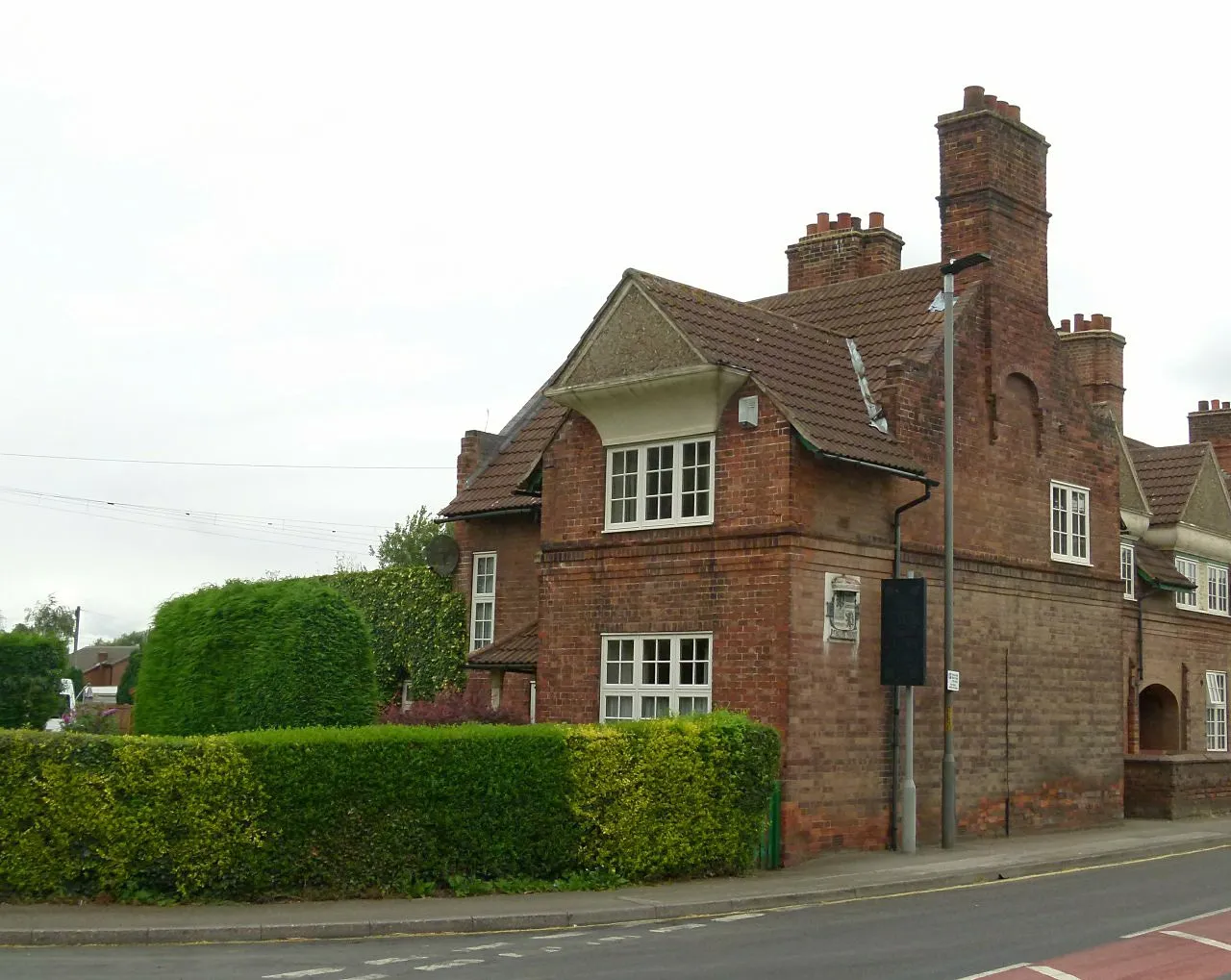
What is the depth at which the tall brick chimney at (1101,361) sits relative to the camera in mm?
Answer: 35812

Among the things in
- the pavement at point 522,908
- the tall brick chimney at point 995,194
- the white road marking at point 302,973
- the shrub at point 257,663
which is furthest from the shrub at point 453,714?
the white road marking at point 302,973

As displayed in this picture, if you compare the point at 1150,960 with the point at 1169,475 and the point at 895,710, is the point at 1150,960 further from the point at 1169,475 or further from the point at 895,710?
the point at 1169,475

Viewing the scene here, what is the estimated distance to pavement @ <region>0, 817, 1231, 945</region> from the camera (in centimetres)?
1262

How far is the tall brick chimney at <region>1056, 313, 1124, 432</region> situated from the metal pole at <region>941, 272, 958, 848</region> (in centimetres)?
1680

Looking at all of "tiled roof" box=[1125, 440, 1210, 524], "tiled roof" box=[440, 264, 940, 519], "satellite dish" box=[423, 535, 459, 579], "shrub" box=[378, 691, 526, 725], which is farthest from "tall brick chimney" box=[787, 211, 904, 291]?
"tiled roof" box=[1125, 440, 1210, 524]

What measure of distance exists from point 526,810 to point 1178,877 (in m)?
8.45

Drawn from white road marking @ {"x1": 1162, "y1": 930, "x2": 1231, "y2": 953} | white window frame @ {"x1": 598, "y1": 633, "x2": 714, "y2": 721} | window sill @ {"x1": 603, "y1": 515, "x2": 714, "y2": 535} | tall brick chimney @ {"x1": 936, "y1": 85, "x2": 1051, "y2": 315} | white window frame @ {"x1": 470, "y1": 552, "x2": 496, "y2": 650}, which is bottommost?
white road marking @ {"x1": 1162, "y1": 930, "x2": 1231, "y2": 953}

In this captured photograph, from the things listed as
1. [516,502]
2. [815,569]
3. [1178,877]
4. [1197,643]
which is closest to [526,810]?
[815,569]

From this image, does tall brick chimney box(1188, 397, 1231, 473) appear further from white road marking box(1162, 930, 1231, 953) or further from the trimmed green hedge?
white road marking box(1162, 930, 1231, 953)

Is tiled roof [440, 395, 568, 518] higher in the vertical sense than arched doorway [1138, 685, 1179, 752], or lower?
higher

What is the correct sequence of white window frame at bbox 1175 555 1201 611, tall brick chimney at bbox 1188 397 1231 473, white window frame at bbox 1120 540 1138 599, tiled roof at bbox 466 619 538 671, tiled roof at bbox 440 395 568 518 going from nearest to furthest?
tiled roof at bbox 466 619 538 671, tiled roof at bbox 440 395 568 518, white window frame at bbox 1120 540 1138 599, white window frame at bbox 1175 555 1201 611, tall brick chimney at bbox 1188 397 1231 473

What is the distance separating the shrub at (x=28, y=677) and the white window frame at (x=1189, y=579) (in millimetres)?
28384

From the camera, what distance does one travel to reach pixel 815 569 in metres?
19.4

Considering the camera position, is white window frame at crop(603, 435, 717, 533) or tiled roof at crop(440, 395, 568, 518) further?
tiled roof at crop(440, 395, 568, 518)
